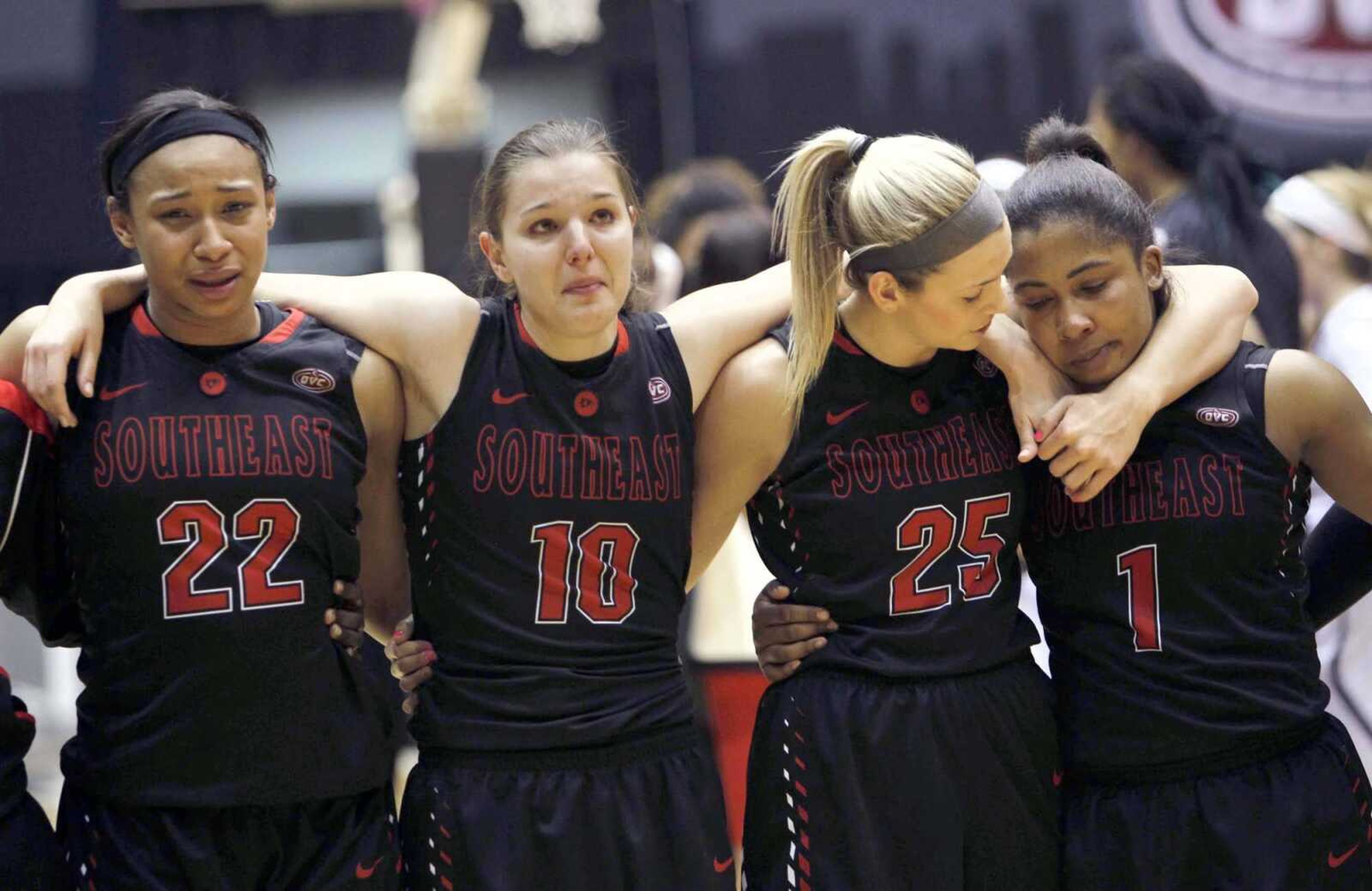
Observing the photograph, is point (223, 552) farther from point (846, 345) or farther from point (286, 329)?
point (846, 345)

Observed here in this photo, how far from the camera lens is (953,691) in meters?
2.71

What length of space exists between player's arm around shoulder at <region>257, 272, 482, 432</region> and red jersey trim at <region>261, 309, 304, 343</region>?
3 centimetres

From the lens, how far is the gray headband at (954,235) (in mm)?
2650

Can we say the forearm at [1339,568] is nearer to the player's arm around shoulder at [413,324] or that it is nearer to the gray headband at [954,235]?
the gray headband at [954,235]

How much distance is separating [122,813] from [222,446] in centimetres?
61

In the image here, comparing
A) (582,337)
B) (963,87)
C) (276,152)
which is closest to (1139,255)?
(582,337)

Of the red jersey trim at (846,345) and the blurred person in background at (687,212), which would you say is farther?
the blurred person in background at (687,212)

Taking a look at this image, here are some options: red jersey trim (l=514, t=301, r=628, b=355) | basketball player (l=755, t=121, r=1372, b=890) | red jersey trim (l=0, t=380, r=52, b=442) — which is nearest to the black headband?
Answer: red jersey trim (l=0, t=380, r=52, b=442)

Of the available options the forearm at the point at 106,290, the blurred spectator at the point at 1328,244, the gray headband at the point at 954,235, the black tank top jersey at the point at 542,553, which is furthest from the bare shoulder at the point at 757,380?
the blurred spectator at the point at 1328,244

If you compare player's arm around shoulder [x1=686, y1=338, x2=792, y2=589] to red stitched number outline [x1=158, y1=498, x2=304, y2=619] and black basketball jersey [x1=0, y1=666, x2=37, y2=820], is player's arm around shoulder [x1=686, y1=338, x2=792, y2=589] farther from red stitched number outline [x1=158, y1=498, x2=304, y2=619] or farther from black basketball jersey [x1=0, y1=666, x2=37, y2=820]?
black basketball jersey [x1=0, y1=666, x2=37, y2=820]

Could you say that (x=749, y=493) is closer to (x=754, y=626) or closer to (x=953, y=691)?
(x=754, y=626)

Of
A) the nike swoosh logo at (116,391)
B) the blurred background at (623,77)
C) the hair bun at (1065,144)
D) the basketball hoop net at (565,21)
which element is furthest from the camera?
the basketball hoop net at (565,21)

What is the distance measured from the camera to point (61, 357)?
242cm

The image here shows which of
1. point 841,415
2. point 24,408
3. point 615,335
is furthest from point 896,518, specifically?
point 24,408
